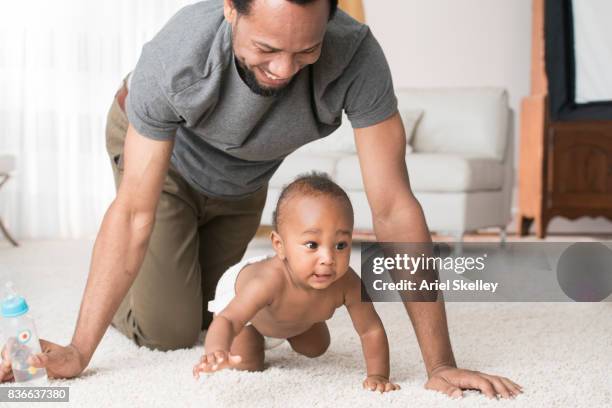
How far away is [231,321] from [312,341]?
304 millimetres

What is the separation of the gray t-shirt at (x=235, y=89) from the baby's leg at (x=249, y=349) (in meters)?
0.38

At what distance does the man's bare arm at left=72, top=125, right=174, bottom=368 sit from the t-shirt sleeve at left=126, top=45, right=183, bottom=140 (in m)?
0.02

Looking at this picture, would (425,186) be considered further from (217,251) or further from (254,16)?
(254,16)

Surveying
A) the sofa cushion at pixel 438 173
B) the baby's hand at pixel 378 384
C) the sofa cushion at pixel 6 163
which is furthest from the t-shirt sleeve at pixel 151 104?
the sofa cushion at pixel 6 163

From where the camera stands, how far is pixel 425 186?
11.0 ft

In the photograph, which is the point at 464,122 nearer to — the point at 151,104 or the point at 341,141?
the point at 341,141

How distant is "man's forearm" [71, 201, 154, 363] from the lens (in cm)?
132

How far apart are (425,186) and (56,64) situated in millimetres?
2416

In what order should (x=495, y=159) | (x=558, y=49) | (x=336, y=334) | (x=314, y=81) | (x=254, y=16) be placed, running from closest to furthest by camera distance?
(x=254, y=16), (x=314, y=81), (x=336, y=334), (x=495, y=159), (x=558, y=49)

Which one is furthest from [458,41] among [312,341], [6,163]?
[312,341]

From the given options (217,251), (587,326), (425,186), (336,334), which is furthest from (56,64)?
(587,326)

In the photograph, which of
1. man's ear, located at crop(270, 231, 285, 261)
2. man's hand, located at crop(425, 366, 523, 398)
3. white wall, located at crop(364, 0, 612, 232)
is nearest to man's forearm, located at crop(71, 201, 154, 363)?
man's ear, located at crop(270, 231, 285, 261)

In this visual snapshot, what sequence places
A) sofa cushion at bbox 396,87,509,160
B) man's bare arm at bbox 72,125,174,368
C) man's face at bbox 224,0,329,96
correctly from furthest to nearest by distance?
sofa cushion at bbox 396,87,509,160, man's bare arm at bbox 72,125,174,368, man's face at bbox 224,0,329,96

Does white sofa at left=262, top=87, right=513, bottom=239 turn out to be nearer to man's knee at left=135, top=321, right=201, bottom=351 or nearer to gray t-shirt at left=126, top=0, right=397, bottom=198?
man's knee at left=135, top=321, right=201, bottom=351
